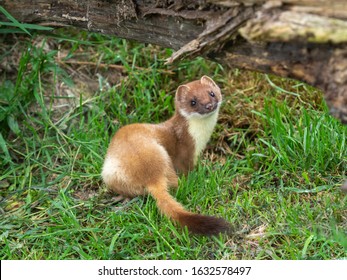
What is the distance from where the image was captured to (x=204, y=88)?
4.87 meters

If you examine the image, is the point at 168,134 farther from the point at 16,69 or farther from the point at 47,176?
the point at 16,69

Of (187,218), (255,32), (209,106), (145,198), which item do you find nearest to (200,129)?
(209,106)

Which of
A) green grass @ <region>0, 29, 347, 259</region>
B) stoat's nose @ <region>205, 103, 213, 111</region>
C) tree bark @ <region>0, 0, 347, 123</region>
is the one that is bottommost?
green grass @ <region>0, 29, 347, 259</region>

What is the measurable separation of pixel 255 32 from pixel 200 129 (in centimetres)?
168

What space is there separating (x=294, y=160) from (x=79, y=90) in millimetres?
2141

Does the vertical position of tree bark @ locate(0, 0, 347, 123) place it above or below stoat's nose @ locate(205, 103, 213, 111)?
above

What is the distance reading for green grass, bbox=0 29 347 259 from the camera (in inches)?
153

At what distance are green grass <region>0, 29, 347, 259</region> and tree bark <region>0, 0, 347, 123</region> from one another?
0.80 metres

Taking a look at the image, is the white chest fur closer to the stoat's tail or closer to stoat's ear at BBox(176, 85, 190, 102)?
stoat's ear at BBox(176, 85, 190, 102)

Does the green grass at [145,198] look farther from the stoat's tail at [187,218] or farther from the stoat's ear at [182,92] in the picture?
the stoat's ear at [182,92]

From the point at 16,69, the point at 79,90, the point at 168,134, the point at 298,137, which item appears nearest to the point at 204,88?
the point at 168,134

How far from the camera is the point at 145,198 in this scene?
4434 millimetres

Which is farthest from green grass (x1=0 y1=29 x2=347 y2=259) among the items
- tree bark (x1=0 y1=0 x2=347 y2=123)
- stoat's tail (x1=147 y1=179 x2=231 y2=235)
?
tree bark (x1=0 y1=0 x2=347 y2=123)

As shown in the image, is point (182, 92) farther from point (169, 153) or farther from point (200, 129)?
point (169, 153)
